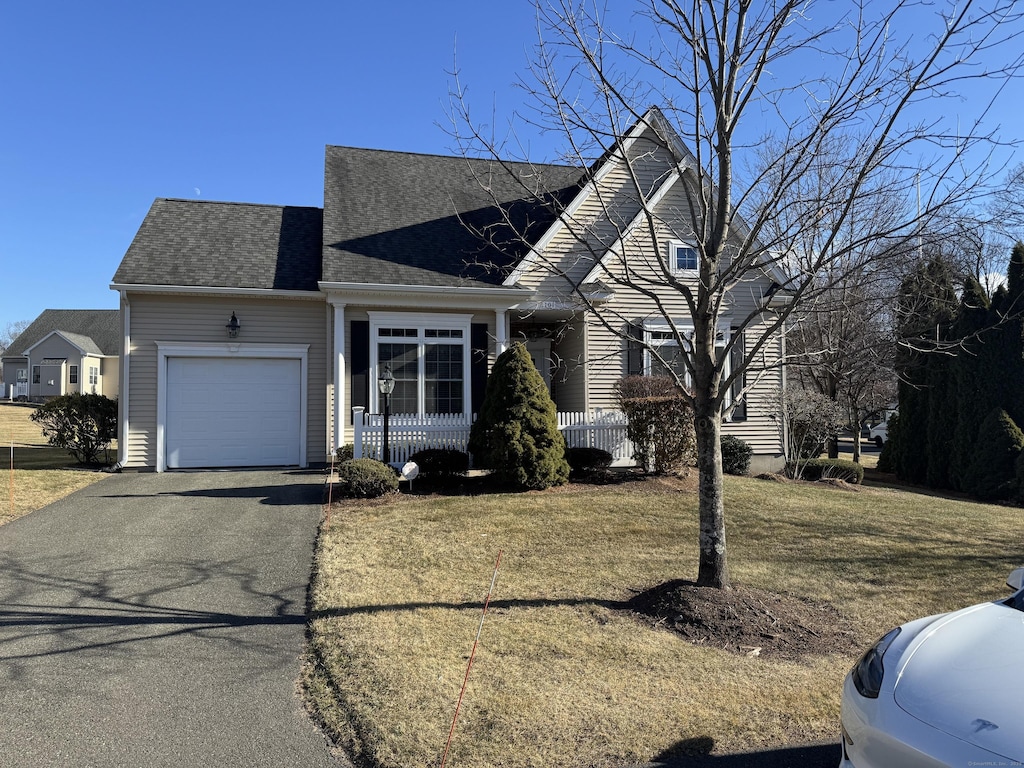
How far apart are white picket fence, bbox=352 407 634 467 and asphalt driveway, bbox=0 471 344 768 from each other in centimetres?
234

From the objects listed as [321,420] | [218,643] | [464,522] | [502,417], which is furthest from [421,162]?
[218,643]

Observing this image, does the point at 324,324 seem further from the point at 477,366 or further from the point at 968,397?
the point at 968,397

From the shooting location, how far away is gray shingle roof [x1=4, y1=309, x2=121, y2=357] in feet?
145

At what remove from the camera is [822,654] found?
489 cm

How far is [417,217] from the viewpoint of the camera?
14750mm

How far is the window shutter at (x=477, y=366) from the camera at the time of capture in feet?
43.4

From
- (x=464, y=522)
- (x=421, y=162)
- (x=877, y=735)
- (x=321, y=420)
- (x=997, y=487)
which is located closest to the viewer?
(x=877, y=735)

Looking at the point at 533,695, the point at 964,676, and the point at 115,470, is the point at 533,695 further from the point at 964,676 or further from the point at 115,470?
the point at 115,470

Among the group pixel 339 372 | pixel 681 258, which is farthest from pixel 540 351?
pixel 339 372

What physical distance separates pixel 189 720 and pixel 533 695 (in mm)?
2036

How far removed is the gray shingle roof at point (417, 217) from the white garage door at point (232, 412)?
2.58 metres

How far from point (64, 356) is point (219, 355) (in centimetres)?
3656

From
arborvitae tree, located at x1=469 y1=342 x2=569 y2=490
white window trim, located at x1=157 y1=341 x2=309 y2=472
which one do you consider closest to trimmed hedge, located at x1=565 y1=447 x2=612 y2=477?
arborvitae tree, located at x1=469 y1=342 x2=569 y2=490

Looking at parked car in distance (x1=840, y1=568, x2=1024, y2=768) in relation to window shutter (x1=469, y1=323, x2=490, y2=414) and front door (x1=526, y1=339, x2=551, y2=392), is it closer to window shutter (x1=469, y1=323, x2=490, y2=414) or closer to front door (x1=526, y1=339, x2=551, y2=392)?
window shutter (x1=469, y1=323, x2=490, y2=414)
